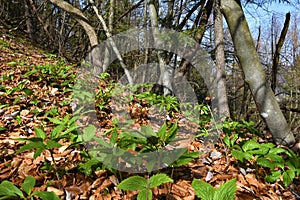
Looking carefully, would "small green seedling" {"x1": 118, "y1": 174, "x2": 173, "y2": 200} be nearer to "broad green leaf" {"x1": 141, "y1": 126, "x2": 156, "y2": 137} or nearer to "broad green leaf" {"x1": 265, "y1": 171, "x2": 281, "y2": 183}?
"broad green leaf" {"x1": 141, "y1": 126, "x2": 156, "y2": 137}

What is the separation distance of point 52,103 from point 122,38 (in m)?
4.41

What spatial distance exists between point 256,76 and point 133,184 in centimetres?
172

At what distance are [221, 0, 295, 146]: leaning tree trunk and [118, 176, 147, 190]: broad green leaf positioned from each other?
1.61 m

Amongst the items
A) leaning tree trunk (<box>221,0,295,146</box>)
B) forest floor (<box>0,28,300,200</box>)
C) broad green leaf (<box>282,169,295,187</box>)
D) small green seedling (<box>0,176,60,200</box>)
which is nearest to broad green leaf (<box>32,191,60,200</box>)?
small green seedling (<box>0,176,60,200</box>)

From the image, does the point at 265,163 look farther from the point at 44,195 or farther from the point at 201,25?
the point at 201,25

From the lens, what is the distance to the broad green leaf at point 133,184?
3.44 feet

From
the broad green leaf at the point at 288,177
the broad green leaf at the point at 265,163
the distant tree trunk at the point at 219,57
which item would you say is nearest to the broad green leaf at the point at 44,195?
the broad green leaf at the point at 265,163

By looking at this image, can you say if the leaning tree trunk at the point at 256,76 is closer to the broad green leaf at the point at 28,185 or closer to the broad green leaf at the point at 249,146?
the broad green leaf at the point at 249,146

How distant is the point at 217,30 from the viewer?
3459 millimetres

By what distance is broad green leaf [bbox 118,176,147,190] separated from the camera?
105 centimetres

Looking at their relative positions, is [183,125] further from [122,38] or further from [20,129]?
[122,38]

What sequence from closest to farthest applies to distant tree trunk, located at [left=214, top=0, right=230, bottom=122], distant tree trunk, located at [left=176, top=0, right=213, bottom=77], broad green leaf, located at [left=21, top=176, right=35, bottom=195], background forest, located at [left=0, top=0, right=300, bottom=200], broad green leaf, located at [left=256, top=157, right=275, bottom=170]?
broad green leaf, located at [left=21, top=176, right=35, bottom=195], background forest, located at [left=0, top=0, right=300, bottom=200], broad green leaf, located at [left=256, top=157, right=275, bottom=170], distant tree trunk, located at [left=214, top=0, right=230, bottom=122], distant tree trunk, located at [left=176, top=0, right=213, bottom=77]

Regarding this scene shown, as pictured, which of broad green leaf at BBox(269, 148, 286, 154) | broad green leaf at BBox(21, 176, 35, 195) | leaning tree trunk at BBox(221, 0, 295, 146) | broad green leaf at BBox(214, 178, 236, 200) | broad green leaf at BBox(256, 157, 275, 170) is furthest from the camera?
leaning tree trunk at BBox(221, 0, 295, 146)

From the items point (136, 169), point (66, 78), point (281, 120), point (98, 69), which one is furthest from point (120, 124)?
point (98, 69)
